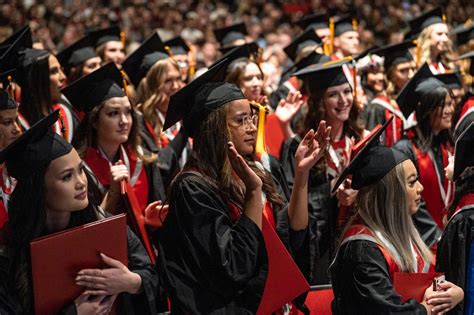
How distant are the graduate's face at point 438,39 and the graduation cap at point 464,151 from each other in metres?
4.15

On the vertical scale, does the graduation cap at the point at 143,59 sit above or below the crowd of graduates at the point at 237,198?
above

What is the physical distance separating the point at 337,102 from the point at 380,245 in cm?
207

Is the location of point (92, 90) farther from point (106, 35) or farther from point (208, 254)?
point (106, 35)

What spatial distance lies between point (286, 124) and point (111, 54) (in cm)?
248

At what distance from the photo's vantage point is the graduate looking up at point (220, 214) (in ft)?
10.2

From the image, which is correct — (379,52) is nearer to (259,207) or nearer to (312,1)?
(259,207)

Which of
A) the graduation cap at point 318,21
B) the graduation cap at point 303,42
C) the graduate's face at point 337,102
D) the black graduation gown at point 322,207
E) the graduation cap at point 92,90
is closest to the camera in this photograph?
the graduation cap at point 92,90

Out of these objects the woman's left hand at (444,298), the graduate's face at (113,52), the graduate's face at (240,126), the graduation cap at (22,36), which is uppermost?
the graduation cap at (22,36)

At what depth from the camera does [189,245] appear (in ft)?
10.4

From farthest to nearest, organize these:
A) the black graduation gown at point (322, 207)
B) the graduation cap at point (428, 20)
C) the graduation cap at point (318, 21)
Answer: the graduation cap at point (318, 21) → the graduation cap at point (428, 20) → the black graduation gown at point (322, 207)

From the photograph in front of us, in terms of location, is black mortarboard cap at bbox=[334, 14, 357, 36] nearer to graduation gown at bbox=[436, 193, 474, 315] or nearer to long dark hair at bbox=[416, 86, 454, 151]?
long dark hair at bbox=[416, 86, 454, 151]

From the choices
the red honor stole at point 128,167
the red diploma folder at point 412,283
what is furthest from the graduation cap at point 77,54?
the red diploma folder at point 412,283

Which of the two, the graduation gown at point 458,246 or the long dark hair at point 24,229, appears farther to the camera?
the graduation gown at point 458,246

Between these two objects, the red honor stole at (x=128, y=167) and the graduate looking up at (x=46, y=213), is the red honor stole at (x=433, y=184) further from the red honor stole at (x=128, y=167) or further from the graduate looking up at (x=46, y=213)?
the graduate looking up at (x=46, y=213)
